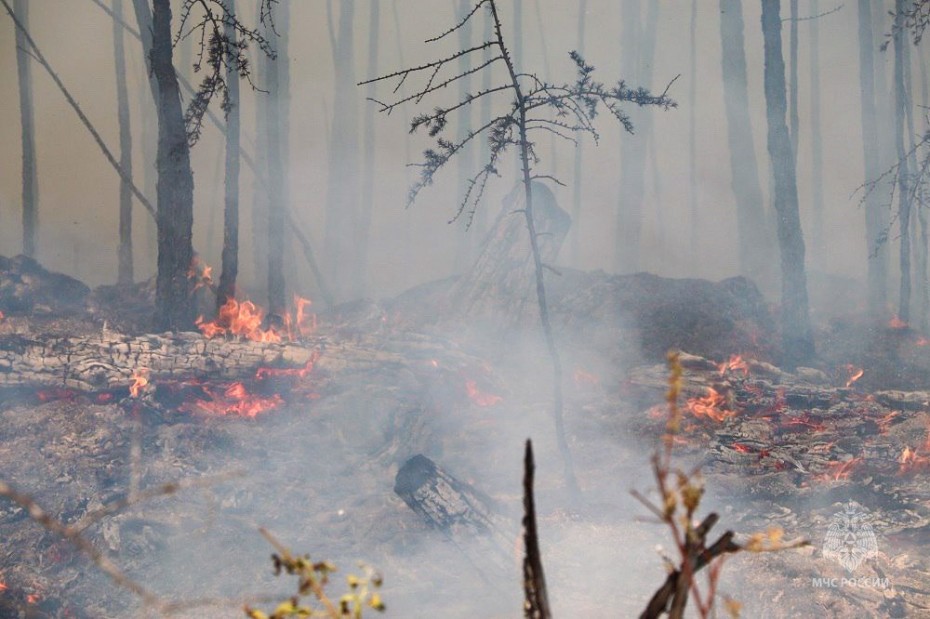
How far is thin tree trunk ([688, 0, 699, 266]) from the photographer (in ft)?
45.6

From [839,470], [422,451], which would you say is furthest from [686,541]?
[422,451]

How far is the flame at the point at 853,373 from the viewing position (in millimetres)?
10823

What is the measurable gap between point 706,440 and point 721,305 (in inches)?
192

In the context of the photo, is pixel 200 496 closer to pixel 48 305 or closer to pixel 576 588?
pixel 576 588

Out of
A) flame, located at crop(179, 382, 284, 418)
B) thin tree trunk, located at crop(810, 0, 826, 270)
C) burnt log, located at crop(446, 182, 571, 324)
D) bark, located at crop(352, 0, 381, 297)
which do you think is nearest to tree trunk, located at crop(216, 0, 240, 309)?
bark, located at crop(352, 0, 381, 297)

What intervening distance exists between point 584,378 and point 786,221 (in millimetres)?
3944

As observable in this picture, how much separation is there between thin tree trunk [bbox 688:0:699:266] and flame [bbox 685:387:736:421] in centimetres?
526

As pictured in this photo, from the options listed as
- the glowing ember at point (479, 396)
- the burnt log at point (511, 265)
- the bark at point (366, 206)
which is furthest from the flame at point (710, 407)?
the bark at point (366, 206)

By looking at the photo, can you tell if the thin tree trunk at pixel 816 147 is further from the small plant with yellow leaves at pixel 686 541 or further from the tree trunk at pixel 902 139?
the small plant with yellow leaves at pixel 686 541

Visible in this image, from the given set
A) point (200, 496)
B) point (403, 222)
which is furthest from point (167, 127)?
Answer: point (200, 496)

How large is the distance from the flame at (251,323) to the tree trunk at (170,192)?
1.72ft

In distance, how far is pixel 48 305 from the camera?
38.8 ft

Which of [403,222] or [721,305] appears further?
[403,222]

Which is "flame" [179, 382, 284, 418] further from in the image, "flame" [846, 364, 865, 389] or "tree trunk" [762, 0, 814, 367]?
"flame" [846, 364, 865, 389]
